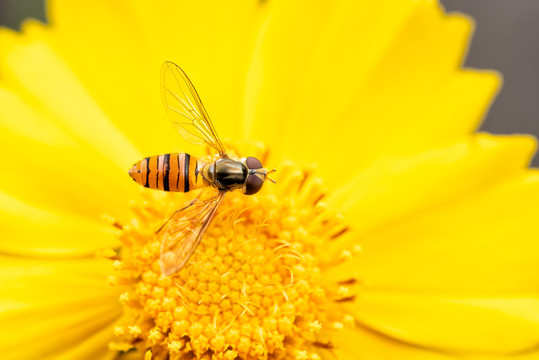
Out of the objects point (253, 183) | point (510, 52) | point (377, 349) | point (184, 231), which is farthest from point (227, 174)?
point (510, 52)

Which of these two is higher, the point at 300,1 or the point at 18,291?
the point at 300,1

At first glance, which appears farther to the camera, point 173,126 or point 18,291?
point 173,126

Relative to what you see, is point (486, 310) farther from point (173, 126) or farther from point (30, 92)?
point (30, 92)

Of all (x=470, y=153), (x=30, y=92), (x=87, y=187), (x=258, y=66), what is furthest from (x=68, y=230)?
(x=470, y=153)

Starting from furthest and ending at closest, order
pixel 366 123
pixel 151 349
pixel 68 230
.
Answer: pixel 366 123 → pixel 68 230 → pixel 151 349

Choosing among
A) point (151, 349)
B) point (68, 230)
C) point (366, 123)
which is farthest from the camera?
point (366, 123)

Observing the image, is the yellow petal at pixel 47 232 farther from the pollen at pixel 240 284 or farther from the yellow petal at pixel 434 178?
the yellow petal at pixel 434 178

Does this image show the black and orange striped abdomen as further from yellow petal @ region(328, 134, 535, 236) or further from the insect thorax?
yellow petal @ region(328, 134, 535, 236)

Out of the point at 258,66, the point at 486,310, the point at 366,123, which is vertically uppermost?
the point at 258,66
